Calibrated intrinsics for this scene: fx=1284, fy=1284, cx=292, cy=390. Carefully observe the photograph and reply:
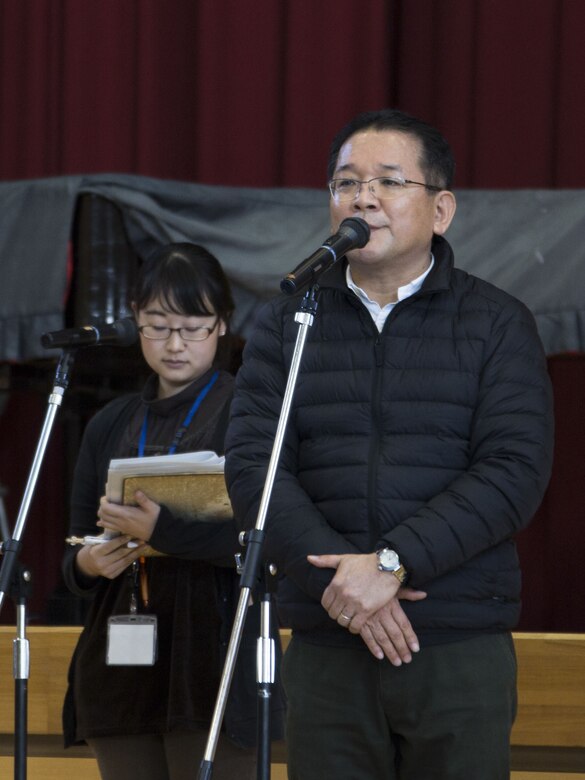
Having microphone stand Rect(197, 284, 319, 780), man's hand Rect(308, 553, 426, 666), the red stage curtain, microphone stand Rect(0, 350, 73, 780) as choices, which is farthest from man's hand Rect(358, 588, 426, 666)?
the red stage curtain

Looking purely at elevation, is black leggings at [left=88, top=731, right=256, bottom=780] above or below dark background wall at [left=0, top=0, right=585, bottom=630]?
below

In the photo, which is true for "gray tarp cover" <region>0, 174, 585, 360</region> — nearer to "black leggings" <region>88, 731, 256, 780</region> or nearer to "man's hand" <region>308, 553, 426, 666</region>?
"black leggings" <region>88, 731, 256, 780</region>

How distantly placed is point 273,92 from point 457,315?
134 inches

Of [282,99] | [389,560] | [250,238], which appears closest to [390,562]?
[389,560]

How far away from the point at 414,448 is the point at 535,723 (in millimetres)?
1319

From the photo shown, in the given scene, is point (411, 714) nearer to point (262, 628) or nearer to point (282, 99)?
point (262, 628)

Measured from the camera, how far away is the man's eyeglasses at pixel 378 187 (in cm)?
208

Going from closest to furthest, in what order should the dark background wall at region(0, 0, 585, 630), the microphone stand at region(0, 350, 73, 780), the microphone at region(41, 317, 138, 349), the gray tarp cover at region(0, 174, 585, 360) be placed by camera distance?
the microphone stand at region(0, 350, 73, 780) < the microphone at region(41, 317, 138, 349) < the gray tarp cover at region(0, 174, 585, 360) < the dark background wall at region(0, 0, 585, 630)

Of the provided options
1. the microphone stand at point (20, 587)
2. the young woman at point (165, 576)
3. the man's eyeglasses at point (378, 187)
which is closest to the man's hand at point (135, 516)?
the young woman at point (165, 576)

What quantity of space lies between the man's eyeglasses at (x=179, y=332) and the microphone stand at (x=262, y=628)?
0.62 m

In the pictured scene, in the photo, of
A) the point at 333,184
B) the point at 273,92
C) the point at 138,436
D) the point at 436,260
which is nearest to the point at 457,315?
the point at 436,260

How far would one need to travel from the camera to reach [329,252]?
1.89 metres

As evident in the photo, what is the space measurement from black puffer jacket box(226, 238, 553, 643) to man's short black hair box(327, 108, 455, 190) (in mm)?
177

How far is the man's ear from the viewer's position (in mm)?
2152
